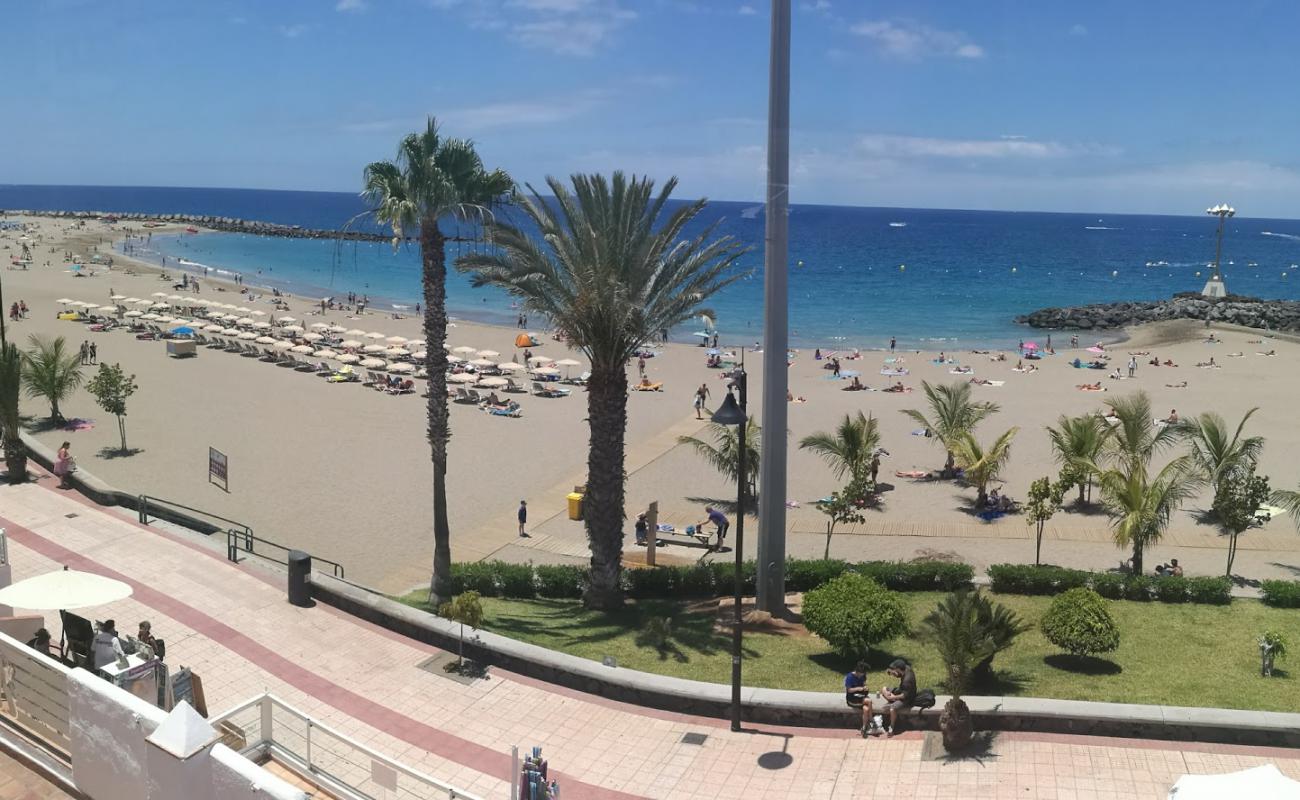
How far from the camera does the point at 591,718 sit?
40.0 ft

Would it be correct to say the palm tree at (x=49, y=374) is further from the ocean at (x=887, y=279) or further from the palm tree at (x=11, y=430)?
the ocean at (x=887, y=279)

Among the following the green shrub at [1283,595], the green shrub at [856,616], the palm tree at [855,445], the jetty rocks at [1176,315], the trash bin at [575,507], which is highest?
the jetty rocks at [1176,315]

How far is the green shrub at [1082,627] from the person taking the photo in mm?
13320

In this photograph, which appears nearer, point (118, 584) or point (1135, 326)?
point (118, 584)

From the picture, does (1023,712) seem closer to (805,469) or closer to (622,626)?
(622,626)

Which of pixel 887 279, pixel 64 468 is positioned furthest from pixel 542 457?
pixel 887 279

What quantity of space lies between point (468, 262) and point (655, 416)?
834 inches

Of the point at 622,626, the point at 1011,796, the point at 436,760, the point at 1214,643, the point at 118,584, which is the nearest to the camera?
the point at 1011,796

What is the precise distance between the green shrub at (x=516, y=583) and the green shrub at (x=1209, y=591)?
11.1 meters

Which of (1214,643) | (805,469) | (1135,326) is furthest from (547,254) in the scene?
(1135,326)

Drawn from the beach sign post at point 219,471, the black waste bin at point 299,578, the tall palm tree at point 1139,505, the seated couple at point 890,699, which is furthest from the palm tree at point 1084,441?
the beach sign post at point 219,471

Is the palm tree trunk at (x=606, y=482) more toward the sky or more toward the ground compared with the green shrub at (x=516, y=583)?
more toward the sky

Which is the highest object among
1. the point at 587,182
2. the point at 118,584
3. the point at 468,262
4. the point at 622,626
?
the point at 587,182

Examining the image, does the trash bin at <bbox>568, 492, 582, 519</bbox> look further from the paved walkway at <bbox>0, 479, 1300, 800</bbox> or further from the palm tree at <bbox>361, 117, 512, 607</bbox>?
the paved walkway at <bbox>0, 479, 1300, 800</bbox>
